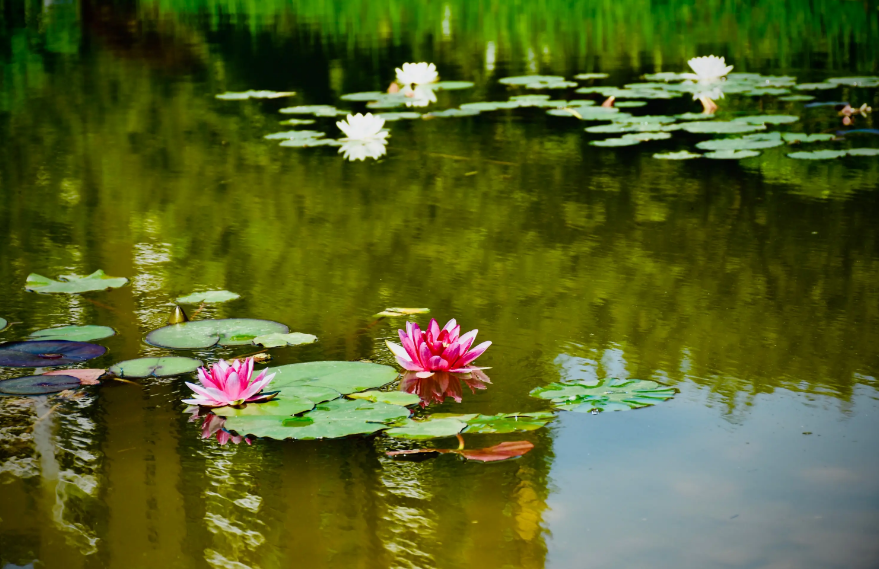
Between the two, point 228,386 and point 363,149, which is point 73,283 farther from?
point 363,149

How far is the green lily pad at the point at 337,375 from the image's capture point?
188 cm

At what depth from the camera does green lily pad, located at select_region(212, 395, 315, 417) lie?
5.80 feet

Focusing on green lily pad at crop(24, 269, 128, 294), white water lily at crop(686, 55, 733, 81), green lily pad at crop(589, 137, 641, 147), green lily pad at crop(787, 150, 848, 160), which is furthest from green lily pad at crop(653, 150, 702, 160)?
green lily pad at crop(24, 269, 128, 294)

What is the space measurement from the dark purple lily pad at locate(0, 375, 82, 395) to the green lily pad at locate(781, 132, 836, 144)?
3.28 meters

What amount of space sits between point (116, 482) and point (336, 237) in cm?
149

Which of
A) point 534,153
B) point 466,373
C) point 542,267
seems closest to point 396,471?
point 466,373

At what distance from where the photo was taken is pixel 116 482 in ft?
5.18

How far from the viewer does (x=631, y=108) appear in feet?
17.1

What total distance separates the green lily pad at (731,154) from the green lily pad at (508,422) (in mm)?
2374

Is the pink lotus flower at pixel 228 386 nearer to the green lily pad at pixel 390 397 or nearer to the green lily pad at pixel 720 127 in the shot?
the green lily pad at pixel 390 397

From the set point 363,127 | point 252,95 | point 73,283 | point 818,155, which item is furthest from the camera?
point 252,95

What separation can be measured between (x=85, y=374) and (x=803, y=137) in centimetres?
332

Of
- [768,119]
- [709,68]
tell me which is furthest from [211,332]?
[709,68]

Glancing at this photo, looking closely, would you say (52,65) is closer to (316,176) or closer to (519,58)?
(519,58)
